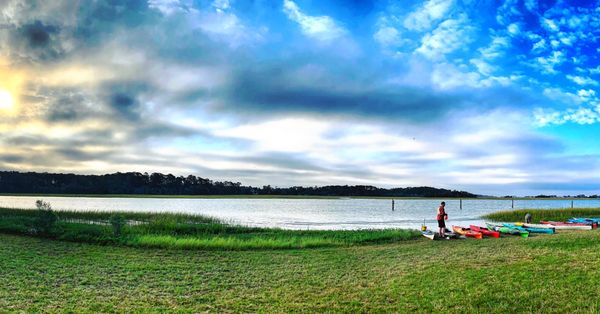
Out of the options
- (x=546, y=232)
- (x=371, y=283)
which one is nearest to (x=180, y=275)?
(x=371, y=283)

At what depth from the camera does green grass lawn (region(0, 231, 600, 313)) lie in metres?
8.78

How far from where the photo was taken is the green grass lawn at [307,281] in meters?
8.78

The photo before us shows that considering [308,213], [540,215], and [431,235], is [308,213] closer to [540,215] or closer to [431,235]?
[540,215]

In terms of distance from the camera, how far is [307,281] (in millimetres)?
11242

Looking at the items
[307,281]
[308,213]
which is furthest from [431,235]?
[308,213]

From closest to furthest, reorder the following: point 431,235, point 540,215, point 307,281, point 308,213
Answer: point 307,281 → point 431,235 → point 540,215 → point 308,213

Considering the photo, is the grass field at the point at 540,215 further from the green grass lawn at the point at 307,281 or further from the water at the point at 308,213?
the green grass lawn at the point at 307,281

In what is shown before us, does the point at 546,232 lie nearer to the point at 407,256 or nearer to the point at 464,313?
the point at 407,256

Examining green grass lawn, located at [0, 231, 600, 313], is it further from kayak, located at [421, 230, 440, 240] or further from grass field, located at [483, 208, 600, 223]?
grass field, located at [483, 208, 600, 223]

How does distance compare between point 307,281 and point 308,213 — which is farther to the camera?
point 308,213

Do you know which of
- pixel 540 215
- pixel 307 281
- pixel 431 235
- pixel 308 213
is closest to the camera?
pixel 307 281

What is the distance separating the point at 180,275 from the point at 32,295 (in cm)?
365

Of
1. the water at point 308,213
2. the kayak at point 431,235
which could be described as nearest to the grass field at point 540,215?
the water at point 308,213

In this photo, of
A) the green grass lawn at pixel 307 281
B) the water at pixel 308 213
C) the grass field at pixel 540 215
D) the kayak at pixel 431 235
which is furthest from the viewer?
the grass field at pixel 540 215
